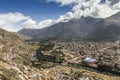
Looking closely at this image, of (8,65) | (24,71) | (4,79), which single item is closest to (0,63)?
(8,65)

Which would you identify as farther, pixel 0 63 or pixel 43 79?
pixel 43 79

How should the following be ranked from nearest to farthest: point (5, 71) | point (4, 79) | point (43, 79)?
point (4, 79) < point (5, 71) < point (43, 79)

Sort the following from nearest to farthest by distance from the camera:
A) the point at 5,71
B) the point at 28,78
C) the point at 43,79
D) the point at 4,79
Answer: the point at 4,79 < the point at 5,71 < the point at 28,78 < the point at 43,79

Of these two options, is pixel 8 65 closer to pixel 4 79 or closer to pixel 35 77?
pixel 35 77

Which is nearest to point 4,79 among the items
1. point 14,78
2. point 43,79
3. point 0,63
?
point 14,78

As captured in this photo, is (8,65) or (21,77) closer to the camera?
(21,77)

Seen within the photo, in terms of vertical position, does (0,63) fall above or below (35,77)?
above

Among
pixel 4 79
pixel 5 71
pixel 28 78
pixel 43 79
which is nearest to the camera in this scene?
pixel 4 79

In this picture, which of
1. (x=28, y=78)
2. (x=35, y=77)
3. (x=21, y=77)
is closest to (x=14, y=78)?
(x=21, y=77)

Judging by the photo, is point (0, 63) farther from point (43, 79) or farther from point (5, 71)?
point (43, 79)
